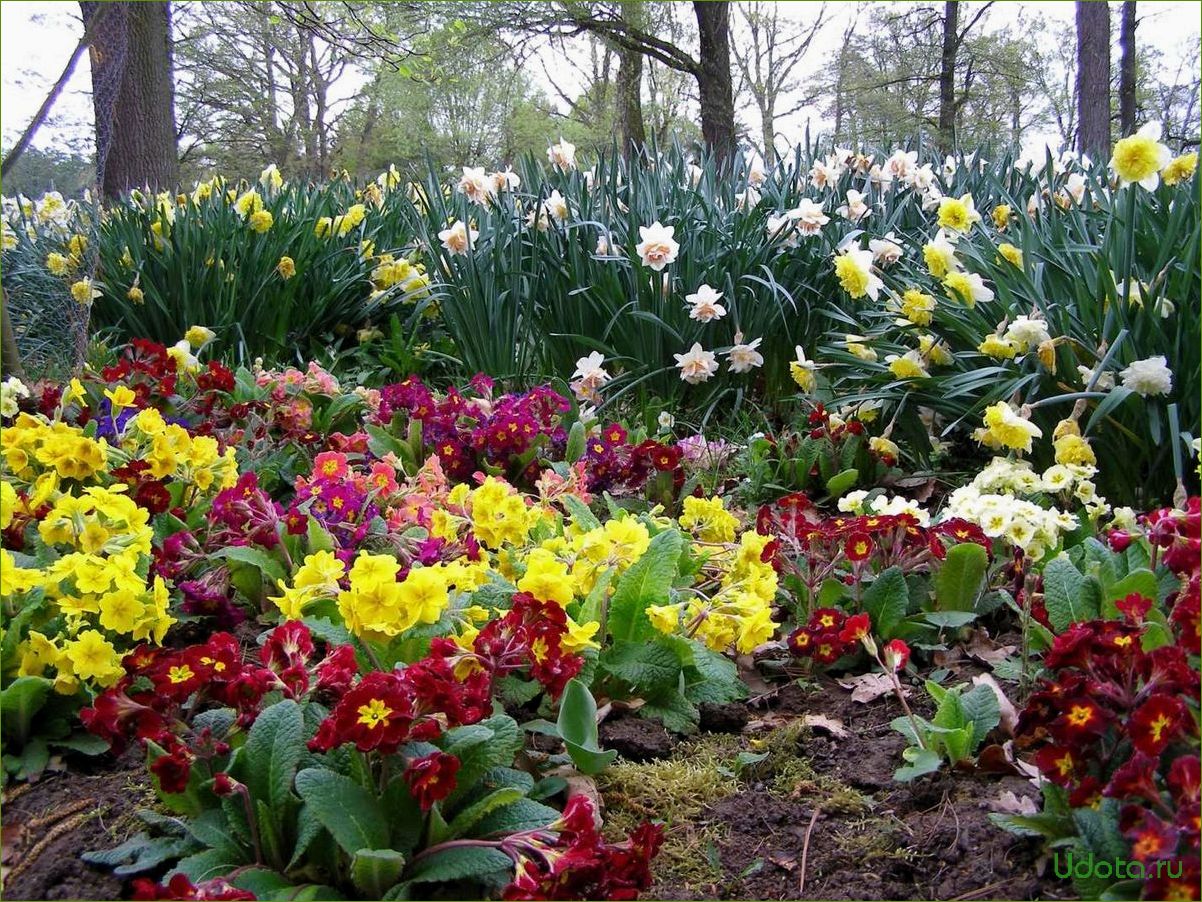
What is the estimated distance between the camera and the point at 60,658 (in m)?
1.46

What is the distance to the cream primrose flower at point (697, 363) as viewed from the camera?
3.31 m

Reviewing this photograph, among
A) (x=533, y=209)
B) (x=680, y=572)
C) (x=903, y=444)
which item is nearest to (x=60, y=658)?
(x=680, y=572)

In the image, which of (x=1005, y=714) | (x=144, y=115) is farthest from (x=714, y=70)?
(x=1005, y=714)

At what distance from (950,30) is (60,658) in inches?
587

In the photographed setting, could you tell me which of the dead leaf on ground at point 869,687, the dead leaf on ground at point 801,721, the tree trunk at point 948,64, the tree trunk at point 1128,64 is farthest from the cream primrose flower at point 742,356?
the tree trunk at point 948,64

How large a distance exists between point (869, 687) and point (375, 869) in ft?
3.37

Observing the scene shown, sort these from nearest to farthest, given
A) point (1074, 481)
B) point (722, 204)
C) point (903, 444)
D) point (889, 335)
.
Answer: point (1074, 481) < point (903, 444) < point (889, 335) < point (722, 204)

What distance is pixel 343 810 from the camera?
1.16m

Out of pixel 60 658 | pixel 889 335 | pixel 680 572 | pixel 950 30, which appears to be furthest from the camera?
pixel 950 30

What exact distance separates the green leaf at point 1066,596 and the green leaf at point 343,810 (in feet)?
4.01

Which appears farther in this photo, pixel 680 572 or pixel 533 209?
pixel 533 209

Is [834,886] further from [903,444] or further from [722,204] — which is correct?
[722,204]

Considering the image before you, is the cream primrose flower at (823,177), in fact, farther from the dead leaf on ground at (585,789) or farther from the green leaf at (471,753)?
the green leaf at (471,753)

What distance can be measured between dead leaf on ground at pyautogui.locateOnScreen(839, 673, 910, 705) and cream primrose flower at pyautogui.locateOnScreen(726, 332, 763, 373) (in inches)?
67.9
